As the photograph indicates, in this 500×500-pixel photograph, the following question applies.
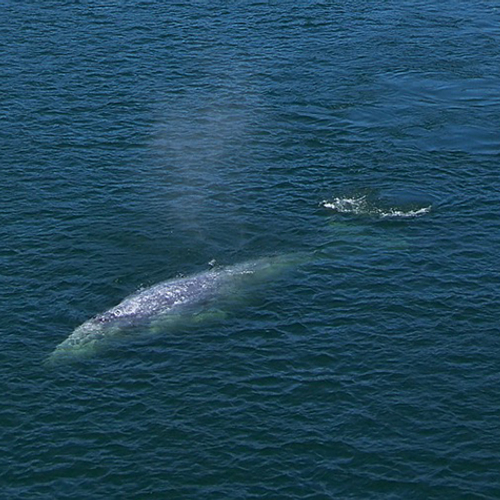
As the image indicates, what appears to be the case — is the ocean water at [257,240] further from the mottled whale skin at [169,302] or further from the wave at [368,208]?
the mottled whale skin at [169,302]

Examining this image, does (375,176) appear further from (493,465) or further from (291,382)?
(493,465)

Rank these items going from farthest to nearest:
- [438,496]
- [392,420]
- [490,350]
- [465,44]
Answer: [465,44], [490,350], [392,420], [438,496]

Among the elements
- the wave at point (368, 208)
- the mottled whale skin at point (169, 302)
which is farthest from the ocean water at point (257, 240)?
the mottled whale skin at point (169, 302)

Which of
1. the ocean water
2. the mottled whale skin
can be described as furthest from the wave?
the mottled whale skin

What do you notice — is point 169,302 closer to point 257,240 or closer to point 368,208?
point 257,240

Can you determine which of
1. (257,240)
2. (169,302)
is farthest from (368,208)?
(169,302)

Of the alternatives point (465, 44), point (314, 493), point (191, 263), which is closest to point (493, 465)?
point (314, 493)

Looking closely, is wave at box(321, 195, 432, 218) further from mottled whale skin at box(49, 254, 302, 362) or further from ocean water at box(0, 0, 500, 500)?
mottled whale skin at box(49, 254, 302, 362)
